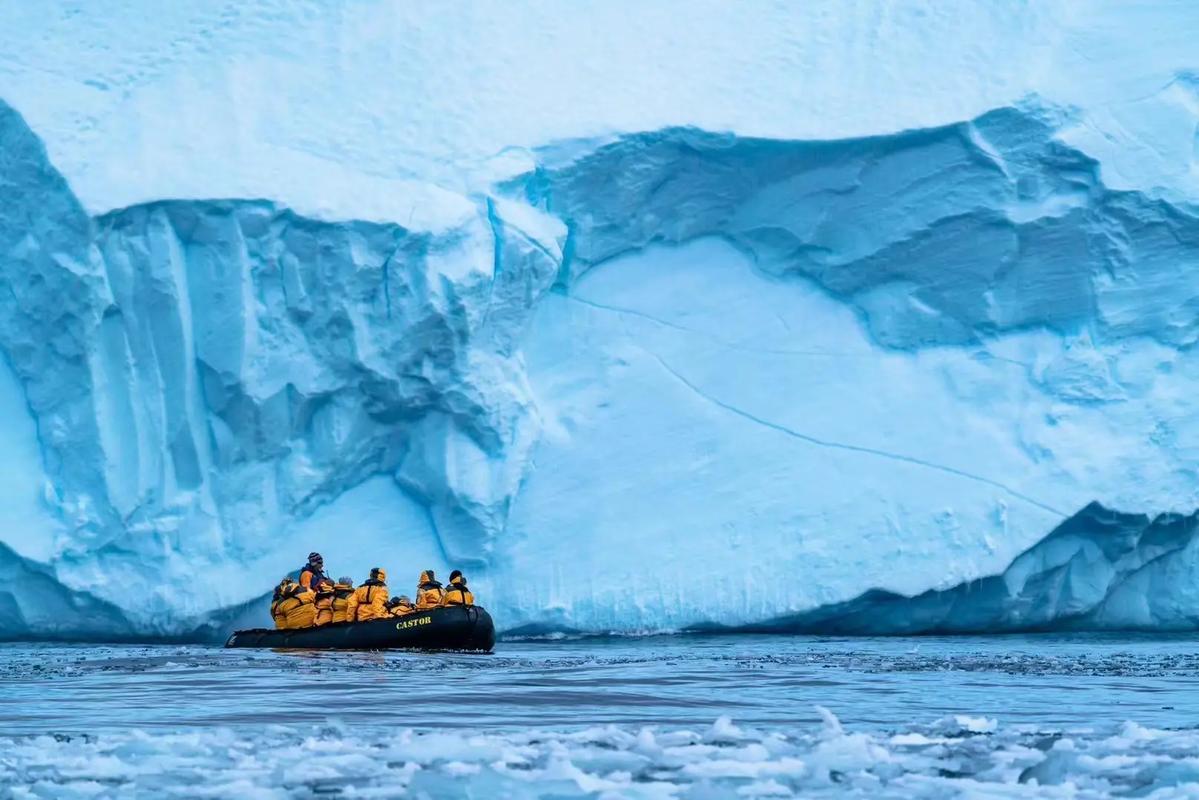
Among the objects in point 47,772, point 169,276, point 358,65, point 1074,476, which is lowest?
point 47,772

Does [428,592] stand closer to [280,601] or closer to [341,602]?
[341,602]

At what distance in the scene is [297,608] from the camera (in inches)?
561

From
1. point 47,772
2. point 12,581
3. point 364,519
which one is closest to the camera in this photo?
point 47,772

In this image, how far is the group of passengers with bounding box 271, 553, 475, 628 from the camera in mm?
14055

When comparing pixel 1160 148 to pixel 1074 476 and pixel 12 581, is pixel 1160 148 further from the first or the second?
pixel 12 581

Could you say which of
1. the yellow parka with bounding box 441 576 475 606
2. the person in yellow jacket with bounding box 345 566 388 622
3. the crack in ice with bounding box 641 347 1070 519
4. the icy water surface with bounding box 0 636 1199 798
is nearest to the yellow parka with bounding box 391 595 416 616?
the person in yellow jacket with bounding box 345 566 388 622

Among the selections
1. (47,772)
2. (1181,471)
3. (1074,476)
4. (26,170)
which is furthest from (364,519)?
(47,772)

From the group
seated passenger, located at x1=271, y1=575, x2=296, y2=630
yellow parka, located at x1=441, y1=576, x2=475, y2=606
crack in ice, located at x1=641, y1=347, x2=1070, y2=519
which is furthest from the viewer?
crack in ice, located at x1=641, y1=347, x2=1070, y2=519

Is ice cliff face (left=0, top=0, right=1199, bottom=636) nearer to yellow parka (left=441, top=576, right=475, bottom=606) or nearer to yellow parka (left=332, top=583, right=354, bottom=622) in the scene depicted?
yellow parka (left=332, top=583, right=354, bottom=622)

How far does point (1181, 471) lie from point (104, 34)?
10861 millimetres

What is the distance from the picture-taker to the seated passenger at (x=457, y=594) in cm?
1384

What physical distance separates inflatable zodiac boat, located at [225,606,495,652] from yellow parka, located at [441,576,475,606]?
4.2 inches

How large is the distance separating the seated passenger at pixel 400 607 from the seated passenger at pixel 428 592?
0.09 meters

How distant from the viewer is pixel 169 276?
48.0ft
